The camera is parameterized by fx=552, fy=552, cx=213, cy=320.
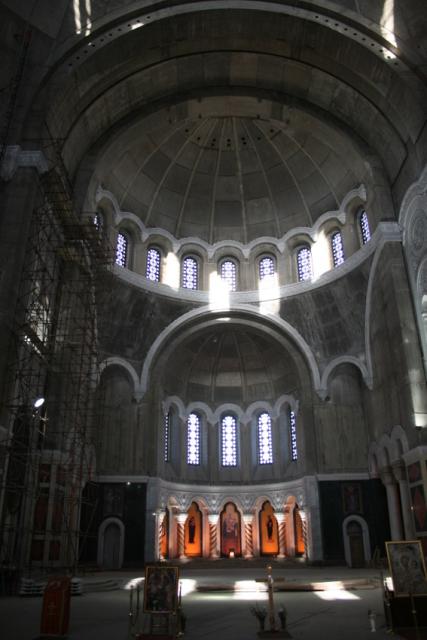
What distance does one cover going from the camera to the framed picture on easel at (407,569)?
32.2 feet

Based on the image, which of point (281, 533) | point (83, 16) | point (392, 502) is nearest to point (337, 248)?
point (392, 502)

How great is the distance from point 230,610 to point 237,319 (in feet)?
64.0

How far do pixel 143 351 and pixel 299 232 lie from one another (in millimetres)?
11163

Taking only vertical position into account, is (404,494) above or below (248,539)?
above

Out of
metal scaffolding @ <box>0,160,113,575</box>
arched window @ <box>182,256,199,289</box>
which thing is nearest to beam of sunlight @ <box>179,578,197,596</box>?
metal scaffolding @ <box>0,160,113,575</box>

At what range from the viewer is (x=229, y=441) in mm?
34188

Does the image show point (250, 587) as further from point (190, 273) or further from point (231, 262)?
point (231, 262)

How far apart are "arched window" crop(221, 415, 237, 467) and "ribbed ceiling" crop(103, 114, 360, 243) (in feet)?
36.9

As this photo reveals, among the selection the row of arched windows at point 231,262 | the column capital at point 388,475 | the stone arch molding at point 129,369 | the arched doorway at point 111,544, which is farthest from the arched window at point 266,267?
the arched doorway at point 111,544

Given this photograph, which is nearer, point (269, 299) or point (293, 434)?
point (269, 299)

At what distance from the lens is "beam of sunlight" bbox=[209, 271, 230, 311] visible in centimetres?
3109

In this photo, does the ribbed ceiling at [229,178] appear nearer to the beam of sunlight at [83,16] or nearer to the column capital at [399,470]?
the beam of sunlight at [83,16]

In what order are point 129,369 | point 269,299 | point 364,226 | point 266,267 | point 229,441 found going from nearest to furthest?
1. point 364,226
2. point 129,369
3. point 269,299
4. point 266,267
5. point 229,441

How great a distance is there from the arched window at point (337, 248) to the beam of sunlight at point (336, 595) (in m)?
16.8
